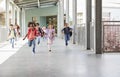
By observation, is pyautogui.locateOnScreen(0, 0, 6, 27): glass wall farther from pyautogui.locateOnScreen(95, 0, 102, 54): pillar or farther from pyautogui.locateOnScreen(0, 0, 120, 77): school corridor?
pyautogui.locateOnScreen(95, 0, 102, 54): pillar

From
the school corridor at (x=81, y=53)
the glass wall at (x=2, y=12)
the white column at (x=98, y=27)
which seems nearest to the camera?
the school corridor at (x=81, y=53)

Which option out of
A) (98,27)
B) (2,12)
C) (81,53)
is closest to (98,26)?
(98,27)

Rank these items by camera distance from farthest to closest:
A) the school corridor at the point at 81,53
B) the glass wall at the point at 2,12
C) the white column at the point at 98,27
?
the glass wall at the point at 2,12
the white column at the point at 98,27
the school corridor at the point at 81,53

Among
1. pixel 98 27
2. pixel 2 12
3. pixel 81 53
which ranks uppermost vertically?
pixel 2 12

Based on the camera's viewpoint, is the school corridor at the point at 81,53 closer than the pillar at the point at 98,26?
Yes

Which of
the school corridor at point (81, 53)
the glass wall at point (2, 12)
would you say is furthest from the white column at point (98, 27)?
the glass wall at point (2, 12)

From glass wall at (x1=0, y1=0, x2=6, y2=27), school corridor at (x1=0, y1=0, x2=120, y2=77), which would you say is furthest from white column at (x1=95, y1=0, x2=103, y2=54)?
glass wall at (x1=0, y1=0, x2=6, y2=27)

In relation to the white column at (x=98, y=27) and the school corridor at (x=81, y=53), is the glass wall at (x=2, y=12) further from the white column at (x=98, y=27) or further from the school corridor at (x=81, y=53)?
the white column at (x=98, y=27)

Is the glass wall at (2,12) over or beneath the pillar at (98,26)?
over

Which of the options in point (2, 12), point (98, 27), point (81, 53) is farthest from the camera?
point (2, 12)

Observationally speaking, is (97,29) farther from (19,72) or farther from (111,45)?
(19,72)

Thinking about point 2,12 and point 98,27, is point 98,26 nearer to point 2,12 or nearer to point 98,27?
point 98,27

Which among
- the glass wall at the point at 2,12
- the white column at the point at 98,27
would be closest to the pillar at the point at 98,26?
the white column at the point at 98,27

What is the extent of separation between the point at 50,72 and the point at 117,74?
1.81 meters
